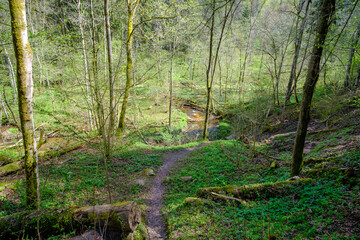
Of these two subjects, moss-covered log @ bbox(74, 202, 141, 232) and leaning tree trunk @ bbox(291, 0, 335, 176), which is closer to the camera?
moss-covered log @ bbox(74, 202, 141, 232)

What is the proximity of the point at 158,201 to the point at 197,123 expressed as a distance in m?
14.3

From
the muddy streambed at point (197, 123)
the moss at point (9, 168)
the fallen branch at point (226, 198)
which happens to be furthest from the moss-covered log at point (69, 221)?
the muddy streambed at point (197, 123)

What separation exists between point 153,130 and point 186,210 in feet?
38.2

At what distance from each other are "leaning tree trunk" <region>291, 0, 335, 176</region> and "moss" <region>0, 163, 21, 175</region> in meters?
9.71

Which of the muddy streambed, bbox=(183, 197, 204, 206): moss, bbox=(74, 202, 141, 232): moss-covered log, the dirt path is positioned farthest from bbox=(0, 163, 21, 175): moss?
the muddy streambed

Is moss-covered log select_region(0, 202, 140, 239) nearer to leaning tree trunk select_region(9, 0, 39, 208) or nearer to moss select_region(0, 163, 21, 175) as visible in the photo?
leaning tree trunk select_region(9, 0, 39, 208)

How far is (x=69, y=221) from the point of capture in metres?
3.56

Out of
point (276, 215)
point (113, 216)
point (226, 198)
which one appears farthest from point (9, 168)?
point (276, 215)

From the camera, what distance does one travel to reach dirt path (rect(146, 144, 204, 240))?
4.45 m

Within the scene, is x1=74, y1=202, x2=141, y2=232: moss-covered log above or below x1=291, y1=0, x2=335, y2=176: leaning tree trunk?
below

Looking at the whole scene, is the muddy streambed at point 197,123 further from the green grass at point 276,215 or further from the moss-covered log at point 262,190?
the green grass at point 276,215

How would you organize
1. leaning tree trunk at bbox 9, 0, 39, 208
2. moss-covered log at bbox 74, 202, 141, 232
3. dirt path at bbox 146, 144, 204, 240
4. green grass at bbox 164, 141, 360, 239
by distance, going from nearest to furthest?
green grass at bbox 164, 141, 360, 239 → leaning tree trunk at bbox 9, 0, 39, 208 → moss-covered log at bbox 74, 202, 141, 232 → dirt path at bbox 146, 144, 204, 240

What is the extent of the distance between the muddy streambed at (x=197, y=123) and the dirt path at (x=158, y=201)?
579 centimetres

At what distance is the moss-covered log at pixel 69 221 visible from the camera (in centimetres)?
339
